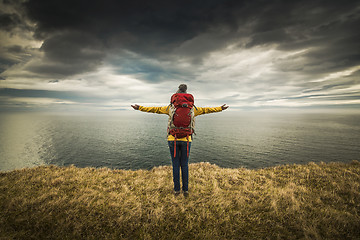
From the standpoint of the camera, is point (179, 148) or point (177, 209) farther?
point (179, 148)

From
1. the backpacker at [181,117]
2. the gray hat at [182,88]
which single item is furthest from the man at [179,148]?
the backpacker at [181,117]

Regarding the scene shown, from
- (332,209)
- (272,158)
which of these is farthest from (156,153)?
(332,209)

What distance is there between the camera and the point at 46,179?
757 cm

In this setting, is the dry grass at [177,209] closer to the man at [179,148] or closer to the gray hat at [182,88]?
the man at [179,148]

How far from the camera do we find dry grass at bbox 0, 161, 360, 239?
4074 millimetres

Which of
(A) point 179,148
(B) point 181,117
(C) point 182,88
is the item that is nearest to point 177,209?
(A) point 179,148

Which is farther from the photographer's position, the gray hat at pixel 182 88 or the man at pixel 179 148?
the gray hat at pixel 182 88

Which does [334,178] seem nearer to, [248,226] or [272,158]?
[248,226]

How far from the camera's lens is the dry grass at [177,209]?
4.07 m

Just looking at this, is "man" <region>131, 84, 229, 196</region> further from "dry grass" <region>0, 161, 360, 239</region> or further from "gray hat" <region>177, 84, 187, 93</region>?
"dry grass" <region>0, 161, 360, 239</region>

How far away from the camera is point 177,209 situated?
5.05 meters

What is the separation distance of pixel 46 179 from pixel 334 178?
15680mm

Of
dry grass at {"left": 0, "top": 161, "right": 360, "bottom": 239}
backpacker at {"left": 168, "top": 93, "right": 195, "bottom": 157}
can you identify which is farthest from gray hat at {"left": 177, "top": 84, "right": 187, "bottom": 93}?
dry grass at {"left": 0, "top": 161, "right": 360, "bottom": 239}

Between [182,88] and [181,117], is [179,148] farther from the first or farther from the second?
[182,88]
